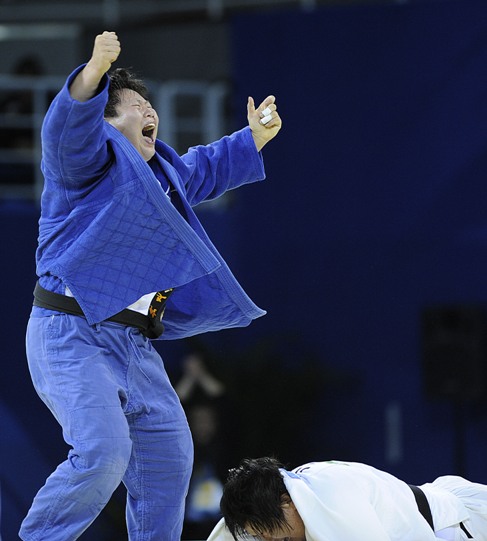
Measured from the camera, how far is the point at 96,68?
2500 mm

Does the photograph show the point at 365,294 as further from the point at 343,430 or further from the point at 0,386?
the point at 0,386

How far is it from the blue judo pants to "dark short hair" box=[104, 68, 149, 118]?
0.54m

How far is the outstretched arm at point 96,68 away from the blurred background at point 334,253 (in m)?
3.48

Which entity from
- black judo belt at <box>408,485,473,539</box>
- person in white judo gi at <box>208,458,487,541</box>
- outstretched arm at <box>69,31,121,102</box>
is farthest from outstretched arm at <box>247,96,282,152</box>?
black judo belt at <box>408,485,473,539</box>

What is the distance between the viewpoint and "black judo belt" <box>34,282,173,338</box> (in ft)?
8.93

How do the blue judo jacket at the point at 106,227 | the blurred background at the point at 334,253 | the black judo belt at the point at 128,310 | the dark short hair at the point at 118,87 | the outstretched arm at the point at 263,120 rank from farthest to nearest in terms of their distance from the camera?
the blurred background at the point at 334,253
the outstretched arm at the point at 263,120
the dark short hair at the point at 118,87
the black judo belt at the point at 128,310
the blue judo jacket at the point at 106,227

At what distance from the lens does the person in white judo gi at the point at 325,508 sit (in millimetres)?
2705

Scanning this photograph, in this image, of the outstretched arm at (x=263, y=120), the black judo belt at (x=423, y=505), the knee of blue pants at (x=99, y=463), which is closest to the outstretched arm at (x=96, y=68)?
the outstretched arm at (x=263, y=120)

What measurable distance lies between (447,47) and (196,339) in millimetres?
2059

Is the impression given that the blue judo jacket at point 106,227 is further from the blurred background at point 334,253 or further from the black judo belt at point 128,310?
the blurred background at point 334,253

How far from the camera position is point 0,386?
6.01m

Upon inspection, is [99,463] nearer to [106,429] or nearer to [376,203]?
[106,429]

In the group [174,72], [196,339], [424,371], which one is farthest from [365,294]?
[174,72]

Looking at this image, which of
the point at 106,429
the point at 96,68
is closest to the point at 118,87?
the point at 96,68
